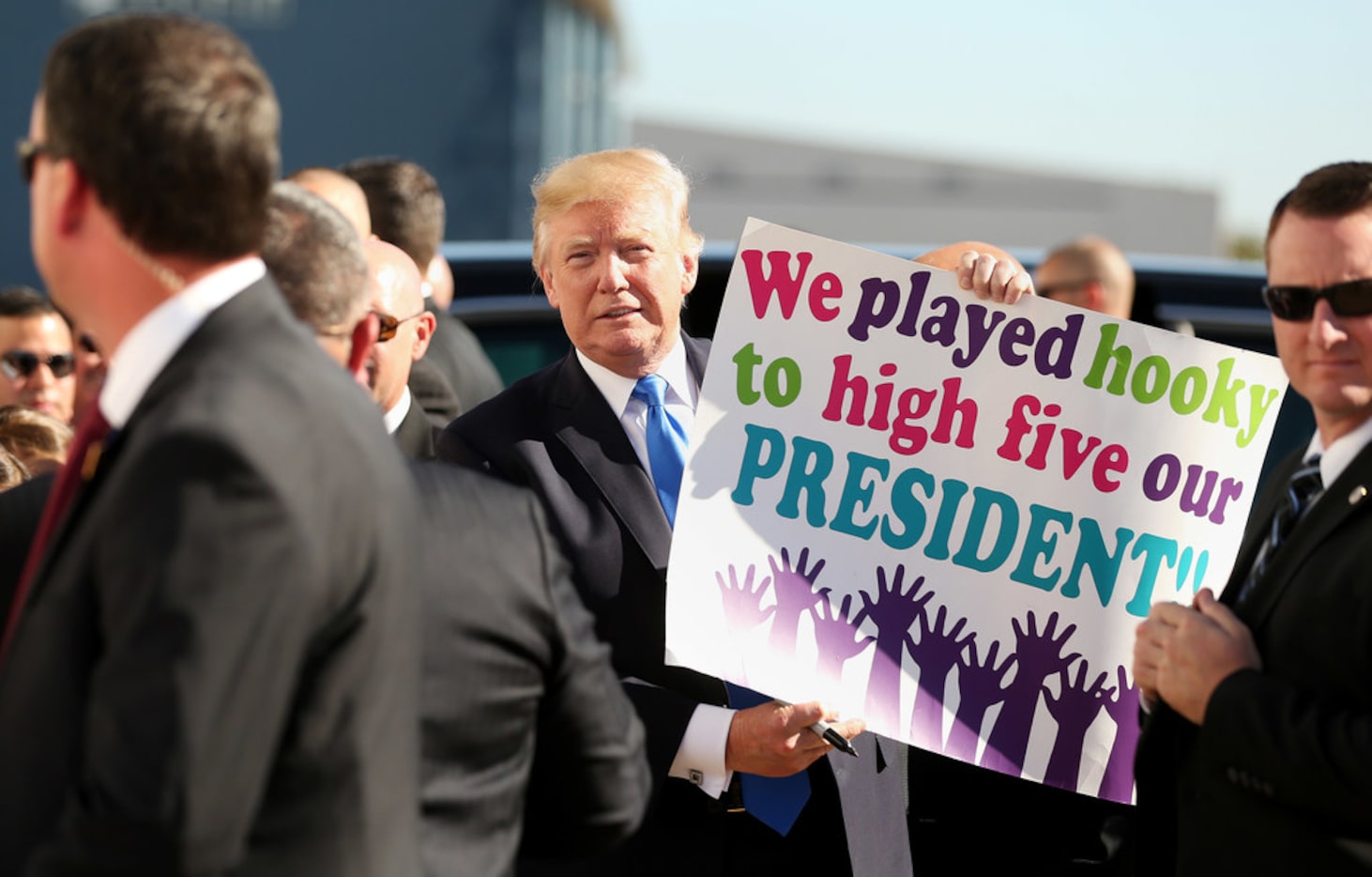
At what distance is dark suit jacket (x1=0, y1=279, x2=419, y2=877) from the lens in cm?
142

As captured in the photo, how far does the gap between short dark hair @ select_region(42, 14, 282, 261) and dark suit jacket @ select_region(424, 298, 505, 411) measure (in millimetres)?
2728

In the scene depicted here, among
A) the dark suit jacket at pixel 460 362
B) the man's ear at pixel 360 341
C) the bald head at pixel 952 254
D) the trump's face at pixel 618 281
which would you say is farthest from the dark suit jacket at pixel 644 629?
the dark suit jacket at pixel 460 362

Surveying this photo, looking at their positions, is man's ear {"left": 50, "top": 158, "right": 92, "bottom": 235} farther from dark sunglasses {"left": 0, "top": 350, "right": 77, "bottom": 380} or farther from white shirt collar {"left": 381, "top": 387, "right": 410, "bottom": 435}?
dark sunglasses {"left": 0, "top": 350, "right": 77, "bottom": 380}

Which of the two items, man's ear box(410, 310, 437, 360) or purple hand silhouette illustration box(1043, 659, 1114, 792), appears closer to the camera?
purple hand silhouette illustration box(1043, 659, 1114, 792)

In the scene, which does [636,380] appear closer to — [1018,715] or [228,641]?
[1018,715]

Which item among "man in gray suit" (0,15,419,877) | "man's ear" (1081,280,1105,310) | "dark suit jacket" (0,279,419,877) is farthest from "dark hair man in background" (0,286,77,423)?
"dark suit jacket" (0,279,419,877)

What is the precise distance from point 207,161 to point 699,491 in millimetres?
1408

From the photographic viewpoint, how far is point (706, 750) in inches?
109

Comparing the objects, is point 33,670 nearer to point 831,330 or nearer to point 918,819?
point 831,330

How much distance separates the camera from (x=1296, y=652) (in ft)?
7.36

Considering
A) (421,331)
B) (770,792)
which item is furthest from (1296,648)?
(421,331)

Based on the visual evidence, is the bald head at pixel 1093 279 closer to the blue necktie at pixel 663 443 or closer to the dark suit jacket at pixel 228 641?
the blue necktie at pixel 663 443

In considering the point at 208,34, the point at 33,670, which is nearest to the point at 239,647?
the point at 33,670

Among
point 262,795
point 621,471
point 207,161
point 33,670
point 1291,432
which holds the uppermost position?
point 207,161
